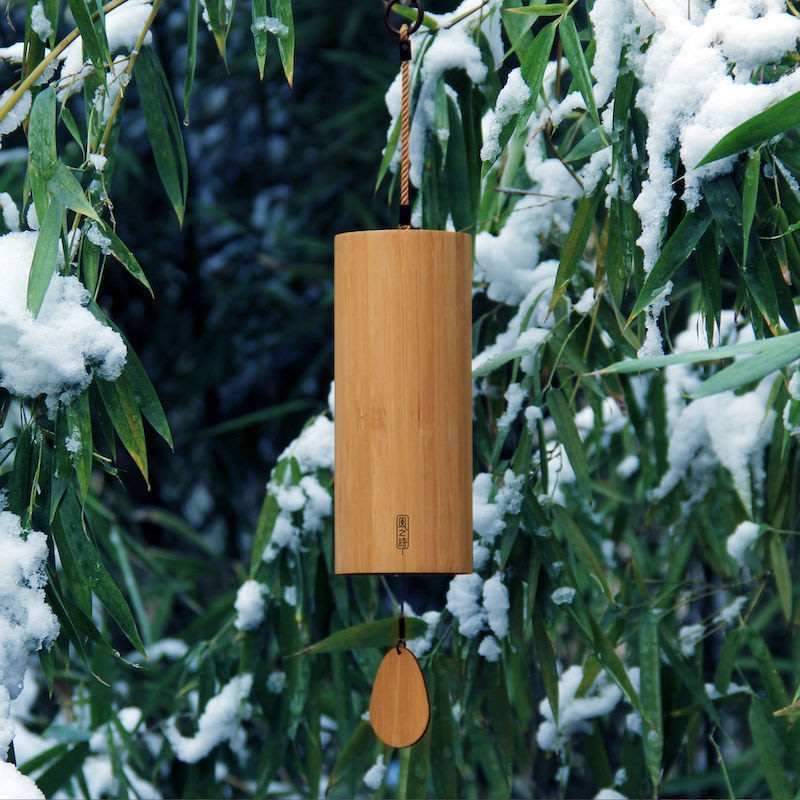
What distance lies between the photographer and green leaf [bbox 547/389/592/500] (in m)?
1.40

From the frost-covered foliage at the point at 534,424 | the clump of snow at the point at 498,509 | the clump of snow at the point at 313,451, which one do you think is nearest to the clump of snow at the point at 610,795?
the frost-covered foliage at the point at 534,424

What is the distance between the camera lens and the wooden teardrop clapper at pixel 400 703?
1059mm

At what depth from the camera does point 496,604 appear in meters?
1.42

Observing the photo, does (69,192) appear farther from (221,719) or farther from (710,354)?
(221,719)

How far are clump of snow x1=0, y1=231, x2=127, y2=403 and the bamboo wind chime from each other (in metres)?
0.21

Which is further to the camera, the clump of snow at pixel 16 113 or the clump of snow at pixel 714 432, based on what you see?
the clump of snow at pixel 714 432

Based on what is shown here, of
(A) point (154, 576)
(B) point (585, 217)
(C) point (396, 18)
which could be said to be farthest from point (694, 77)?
(C) point (396, 18)

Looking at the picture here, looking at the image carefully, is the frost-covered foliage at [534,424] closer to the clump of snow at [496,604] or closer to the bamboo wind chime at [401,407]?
the clump of snow at [496,604]

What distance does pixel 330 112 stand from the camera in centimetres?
284

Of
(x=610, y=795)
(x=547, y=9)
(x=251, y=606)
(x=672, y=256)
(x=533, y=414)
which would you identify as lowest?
→ (x=610, y=795)

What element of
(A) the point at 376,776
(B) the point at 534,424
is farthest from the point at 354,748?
(B) the point at 534,424

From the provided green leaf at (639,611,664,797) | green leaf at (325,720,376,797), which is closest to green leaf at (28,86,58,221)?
green leaf at (325,720,376,797)

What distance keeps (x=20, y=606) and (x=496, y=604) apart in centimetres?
51

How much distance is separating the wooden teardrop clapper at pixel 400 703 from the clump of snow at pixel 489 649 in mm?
372
